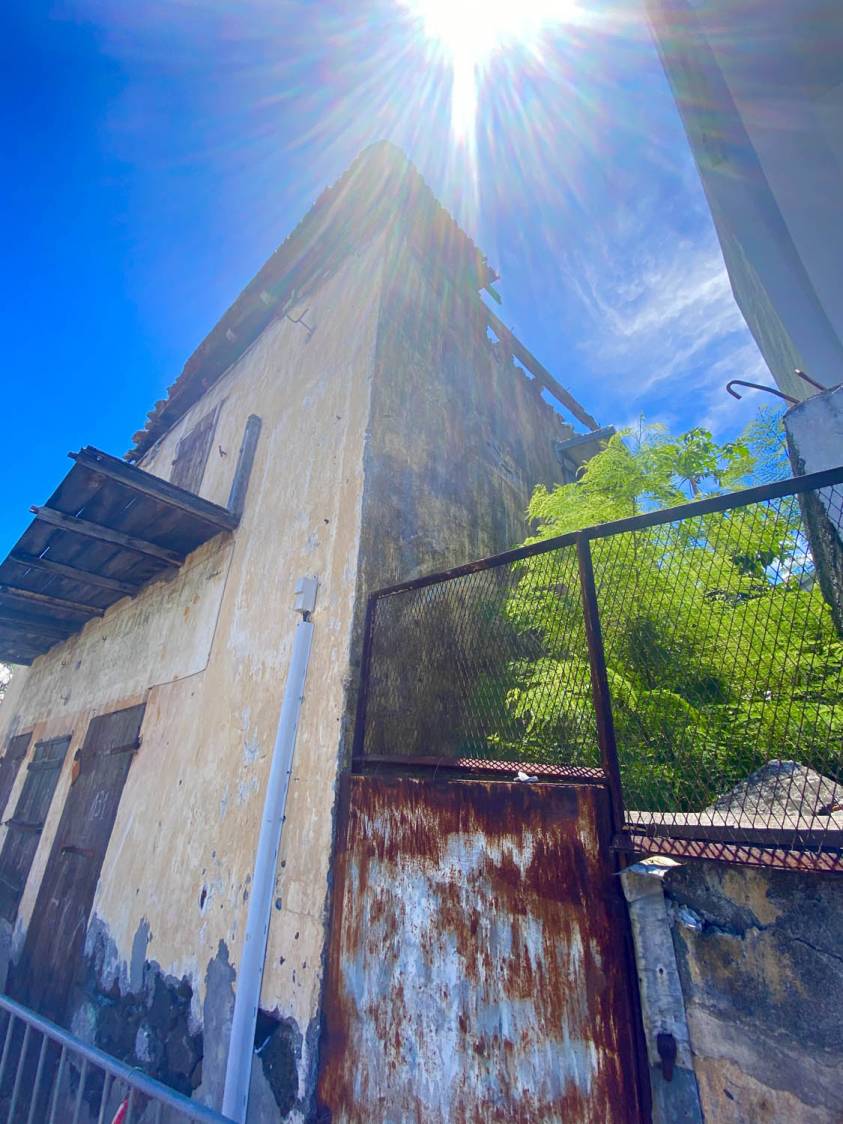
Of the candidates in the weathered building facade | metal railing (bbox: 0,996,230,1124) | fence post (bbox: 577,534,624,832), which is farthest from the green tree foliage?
metal railing (bbox: 0,996,230,1124)

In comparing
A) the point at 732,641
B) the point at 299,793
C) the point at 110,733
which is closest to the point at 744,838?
the point at 732,641

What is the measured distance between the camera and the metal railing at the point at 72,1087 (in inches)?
69.8

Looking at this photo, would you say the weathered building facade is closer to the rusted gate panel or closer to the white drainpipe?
the white drainpipe

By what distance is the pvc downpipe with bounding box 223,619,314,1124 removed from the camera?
2.36 metres

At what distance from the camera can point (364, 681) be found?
2.78 meters

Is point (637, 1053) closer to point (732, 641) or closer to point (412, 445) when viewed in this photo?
point (732, 641)

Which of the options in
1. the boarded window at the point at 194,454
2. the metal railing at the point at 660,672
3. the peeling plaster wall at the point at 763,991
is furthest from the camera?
the boarded window at the point at 194,454

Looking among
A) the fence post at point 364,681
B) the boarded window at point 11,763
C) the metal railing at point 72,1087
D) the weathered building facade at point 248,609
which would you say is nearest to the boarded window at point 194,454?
the weathered building facade at point 248,609

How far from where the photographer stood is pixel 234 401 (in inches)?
234

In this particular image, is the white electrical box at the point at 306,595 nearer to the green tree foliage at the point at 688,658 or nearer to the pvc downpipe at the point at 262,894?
the pvc downpipe at the point at 262,894

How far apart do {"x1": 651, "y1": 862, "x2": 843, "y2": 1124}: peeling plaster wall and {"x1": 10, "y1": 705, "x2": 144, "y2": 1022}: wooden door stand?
15.0 feet

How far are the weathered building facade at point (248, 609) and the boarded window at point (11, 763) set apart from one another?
1.06 ft

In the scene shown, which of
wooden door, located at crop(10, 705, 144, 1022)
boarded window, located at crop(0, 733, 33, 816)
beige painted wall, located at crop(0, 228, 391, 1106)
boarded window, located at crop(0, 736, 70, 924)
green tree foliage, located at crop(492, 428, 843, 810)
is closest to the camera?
green tree foliage, located at crop(492, 428, 843, 810)

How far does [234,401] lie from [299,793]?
4.83 metres
